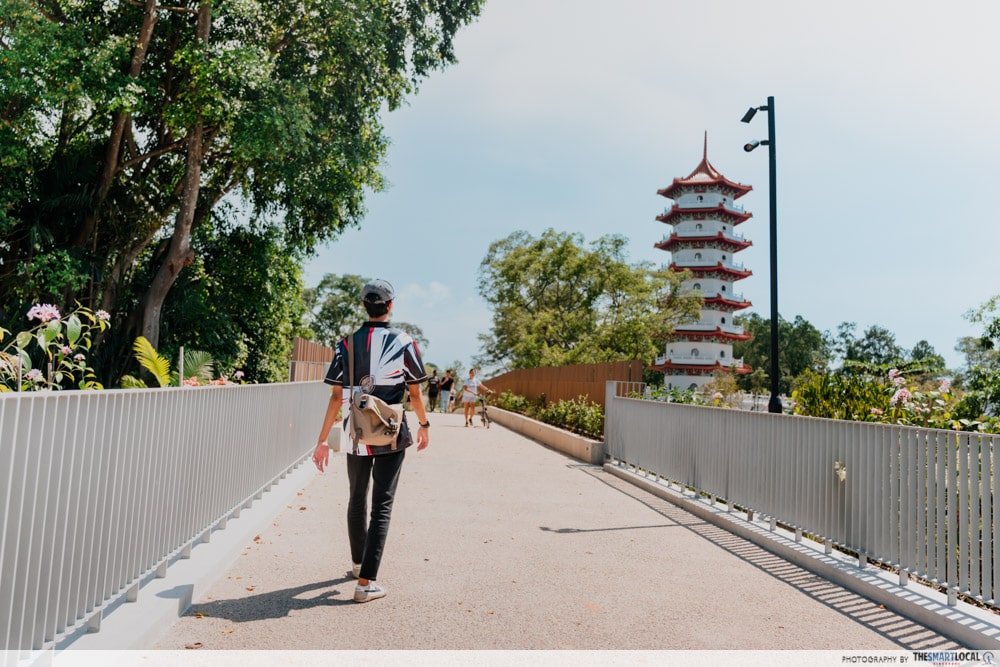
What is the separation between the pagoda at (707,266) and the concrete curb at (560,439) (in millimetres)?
58305

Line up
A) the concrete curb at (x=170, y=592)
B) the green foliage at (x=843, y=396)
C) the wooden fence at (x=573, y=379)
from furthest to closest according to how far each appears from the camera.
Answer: the wooden fence at (x=573, y=379) → the green foliage at (x=843, y=396) → the concrete curb at (x=170, y=592)

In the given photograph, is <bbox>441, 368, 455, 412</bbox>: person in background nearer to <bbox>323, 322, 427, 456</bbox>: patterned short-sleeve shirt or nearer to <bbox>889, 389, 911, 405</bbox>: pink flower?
<bbox>889, 389, 911, 405</bbox>: pink flower

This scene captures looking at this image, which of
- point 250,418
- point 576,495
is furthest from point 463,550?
point 576,495

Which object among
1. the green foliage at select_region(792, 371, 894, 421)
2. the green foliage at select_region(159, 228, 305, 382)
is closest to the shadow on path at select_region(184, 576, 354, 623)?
the green foliage at select_region(792, 371, 894, 421)

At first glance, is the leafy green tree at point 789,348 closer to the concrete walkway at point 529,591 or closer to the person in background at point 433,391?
the person in background at point 433,391

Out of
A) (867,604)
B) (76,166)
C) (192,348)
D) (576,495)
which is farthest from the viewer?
(192,348)

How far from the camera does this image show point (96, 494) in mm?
3768

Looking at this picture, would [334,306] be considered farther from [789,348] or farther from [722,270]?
[789,348]

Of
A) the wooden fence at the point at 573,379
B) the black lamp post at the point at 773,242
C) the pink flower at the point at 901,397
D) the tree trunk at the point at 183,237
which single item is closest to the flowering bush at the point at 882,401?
the pink flower at the point at 901,397

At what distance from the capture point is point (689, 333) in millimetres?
81000

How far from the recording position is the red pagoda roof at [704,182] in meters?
83.4

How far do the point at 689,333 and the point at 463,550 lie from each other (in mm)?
77016

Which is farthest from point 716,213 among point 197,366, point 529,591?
point 529,591
